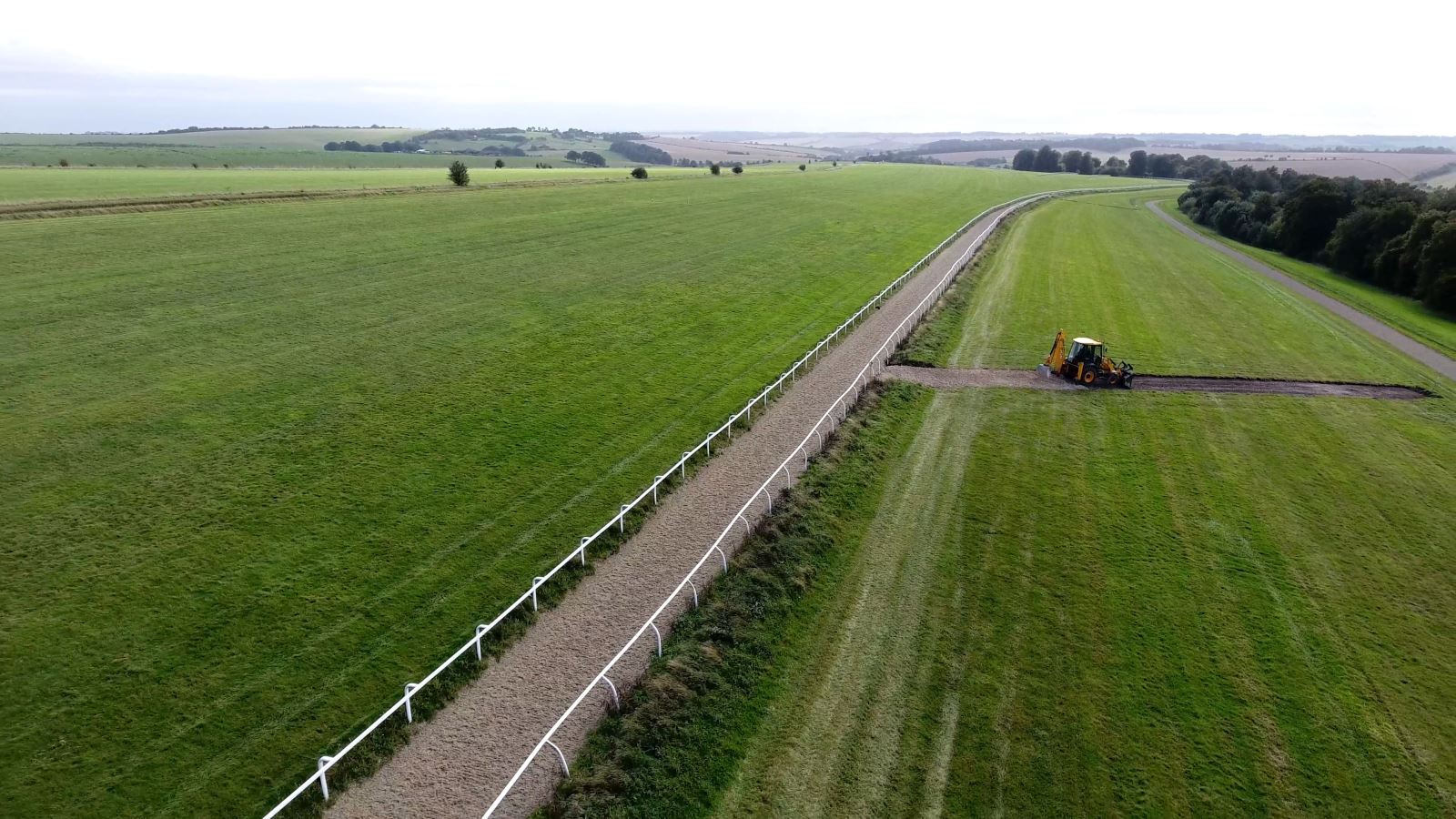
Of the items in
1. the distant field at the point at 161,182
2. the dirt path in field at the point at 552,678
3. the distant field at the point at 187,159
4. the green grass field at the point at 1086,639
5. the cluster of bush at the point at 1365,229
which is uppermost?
the distant field at the point at 187,159

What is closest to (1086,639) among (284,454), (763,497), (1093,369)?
(763,497)

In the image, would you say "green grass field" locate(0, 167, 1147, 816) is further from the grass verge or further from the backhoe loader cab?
the backhoe loader cab

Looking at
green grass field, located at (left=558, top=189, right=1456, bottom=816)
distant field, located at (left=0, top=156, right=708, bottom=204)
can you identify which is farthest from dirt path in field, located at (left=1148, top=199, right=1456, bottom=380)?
distant field, located at (left=0, top=156, right=708, bottom=204)

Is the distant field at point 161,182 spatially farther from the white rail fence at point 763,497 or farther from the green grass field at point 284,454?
the white rail fence at point 763,497

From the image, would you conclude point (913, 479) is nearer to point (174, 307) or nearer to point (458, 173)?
point (174, 307)

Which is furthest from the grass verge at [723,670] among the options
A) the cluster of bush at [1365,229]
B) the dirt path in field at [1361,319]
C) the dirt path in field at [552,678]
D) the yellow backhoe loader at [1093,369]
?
the cluster of bush at [1365,229]

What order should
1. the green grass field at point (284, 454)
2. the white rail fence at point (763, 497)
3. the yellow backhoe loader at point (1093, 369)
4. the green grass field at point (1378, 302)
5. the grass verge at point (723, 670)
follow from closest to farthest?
the grass verge at point (723, 670) < the white rail fence at point (763, 497) < the green grass field at point (284, 454) < the yellow backhoe loader at point (1093, 369) < the green grass field at point (1378, 302)

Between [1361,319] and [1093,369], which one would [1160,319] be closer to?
[1093,369]
